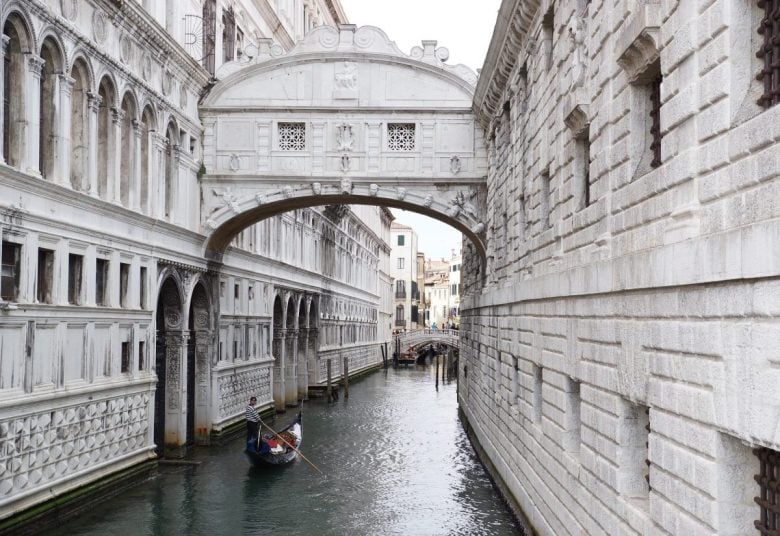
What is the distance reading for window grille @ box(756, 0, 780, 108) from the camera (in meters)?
4.64

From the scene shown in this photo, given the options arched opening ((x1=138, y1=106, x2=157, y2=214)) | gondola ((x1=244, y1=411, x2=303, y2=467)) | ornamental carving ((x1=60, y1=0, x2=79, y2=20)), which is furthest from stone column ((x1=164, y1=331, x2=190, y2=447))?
ornamental carving ((x1=60, y1=0, x2=79, y2=20))

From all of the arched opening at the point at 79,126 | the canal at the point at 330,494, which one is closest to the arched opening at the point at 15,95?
the arched opening at the point at 79,126

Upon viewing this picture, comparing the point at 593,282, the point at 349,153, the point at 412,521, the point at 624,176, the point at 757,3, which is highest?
the point at 349,153

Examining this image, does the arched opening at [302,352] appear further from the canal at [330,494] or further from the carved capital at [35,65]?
the carved capital at [35,65]

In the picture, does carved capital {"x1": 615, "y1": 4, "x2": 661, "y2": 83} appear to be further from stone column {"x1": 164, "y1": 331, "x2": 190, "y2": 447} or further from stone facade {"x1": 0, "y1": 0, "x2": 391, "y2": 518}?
stone column {"x1": 164, "y1": 331, "x2": 190, "y2": 447}

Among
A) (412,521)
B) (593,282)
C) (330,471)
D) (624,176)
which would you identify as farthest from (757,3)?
(330,471)

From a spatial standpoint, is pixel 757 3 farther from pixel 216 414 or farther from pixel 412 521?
pixel 216 414

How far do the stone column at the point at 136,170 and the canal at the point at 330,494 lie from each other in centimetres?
461

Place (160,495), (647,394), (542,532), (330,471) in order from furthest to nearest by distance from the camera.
→ 1. (330,471)
2. (160,495)
3. (542,532)
4. (647,394)

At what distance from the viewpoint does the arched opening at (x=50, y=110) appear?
12426 mm

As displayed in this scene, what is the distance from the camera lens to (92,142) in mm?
13719

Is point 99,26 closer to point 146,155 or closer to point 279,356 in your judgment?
point 146,155

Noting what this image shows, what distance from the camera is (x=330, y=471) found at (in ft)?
58.3

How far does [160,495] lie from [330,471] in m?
3.85
